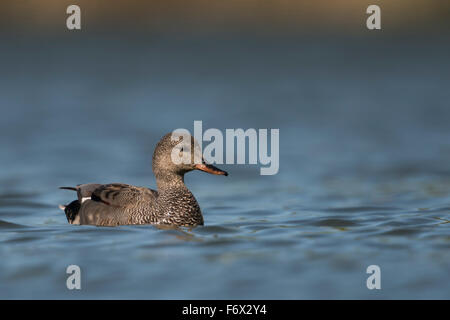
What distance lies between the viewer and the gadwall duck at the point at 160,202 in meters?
8.91

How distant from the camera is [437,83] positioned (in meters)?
20.2

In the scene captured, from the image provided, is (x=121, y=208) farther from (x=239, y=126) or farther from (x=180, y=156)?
(x=239, y=126)

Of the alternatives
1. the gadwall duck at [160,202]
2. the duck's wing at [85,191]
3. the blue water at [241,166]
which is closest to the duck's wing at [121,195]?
the gadwall duck at [160,202]

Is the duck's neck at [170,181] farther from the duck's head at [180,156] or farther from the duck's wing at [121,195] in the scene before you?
the duck's wing at [121,195]

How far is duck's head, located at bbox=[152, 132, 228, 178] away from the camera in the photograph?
8.77 meters

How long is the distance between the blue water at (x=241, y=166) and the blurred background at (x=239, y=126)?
0.12ft

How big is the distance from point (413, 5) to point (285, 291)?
16.6m

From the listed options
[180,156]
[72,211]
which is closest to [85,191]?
[72,211]

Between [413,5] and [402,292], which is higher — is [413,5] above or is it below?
→ above

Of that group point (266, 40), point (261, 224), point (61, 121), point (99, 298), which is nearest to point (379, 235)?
point (261, 224)

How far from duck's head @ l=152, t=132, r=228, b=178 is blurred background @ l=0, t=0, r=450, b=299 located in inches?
27.2
